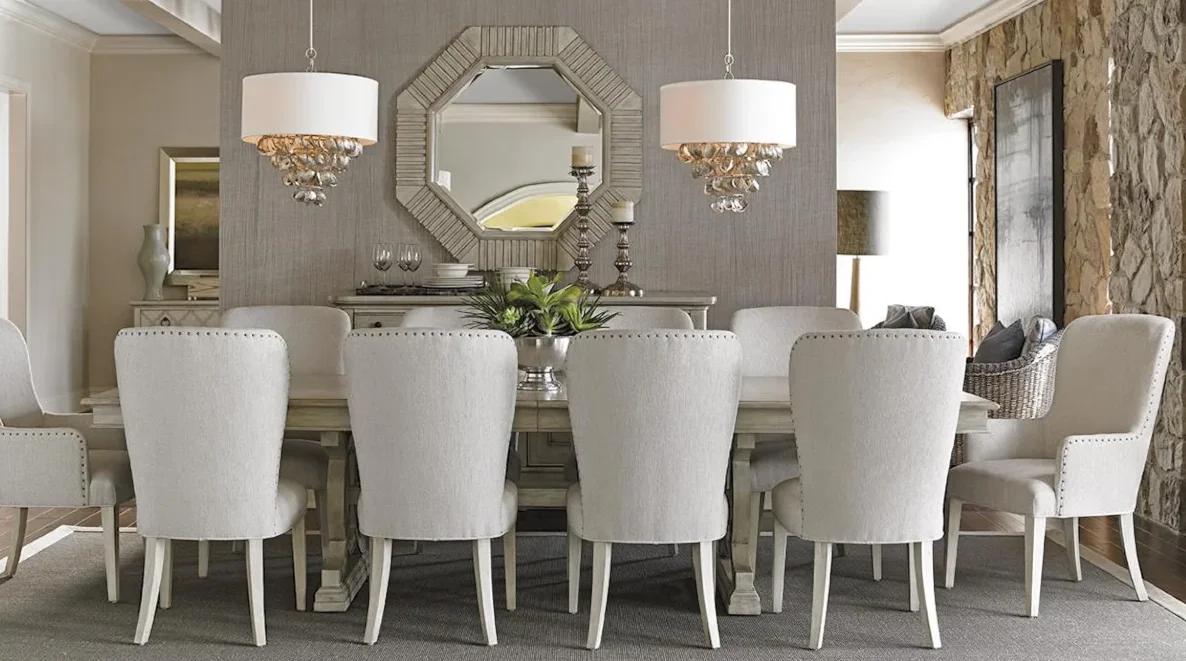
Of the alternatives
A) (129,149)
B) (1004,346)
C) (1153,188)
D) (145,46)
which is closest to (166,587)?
(1153,188)

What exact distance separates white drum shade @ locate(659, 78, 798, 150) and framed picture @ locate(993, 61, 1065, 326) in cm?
332

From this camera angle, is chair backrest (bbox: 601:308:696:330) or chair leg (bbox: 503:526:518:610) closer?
chair leg (bbox: 503:526:518:610)

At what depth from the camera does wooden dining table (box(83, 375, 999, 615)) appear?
11.0 ft

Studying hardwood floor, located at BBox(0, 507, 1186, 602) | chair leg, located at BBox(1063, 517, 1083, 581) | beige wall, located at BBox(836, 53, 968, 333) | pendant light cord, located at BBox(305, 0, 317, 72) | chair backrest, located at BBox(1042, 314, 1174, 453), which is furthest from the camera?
beige wall, located at BBox(836, 53, 968, 333)

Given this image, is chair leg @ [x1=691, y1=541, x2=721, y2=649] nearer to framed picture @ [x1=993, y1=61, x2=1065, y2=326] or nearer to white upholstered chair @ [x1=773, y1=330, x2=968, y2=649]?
white upholstered chair @ [x1=773, y1=330, x2=968, y2=649]

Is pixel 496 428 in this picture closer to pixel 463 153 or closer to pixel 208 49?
pixel 463 153

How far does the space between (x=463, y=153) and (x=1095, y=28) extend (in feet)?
10.7

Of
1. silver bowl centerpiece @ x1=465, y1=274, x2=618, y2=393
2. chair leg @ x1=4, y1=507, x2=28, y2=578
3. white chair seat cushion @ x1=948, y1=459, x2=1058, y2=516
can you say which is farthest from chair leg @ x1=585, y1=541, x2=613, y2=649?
chair leg @ x1=4, y1=507, x2=28, y2=578

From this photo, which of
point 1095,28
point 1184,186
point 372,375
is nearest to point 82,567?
point 372,375

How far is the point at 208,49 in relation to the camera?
7.92m

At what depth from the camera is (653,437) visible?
3098mm

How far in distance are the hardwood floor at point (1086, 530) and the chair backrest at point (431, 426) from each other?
1679 mm

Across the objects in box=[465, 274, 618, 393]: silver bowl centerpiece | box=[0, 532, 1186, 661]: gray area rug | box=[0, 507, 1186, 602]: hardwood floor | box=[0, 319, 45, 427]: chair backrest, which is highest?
box=[465, 274, 618, 393]: silver bowl centerpiece

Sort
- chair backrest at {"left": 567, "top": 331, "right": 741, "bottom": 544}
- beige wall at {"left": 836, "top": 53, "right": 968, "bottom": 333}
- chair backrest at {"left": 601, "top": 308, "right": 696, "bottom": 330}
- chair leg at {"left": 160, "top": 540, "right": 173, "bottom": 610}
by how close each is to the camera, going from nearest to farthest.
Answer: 1. chair backrest at {"left": 567, "top": 331, "right": 741, "bottom": 544}
2. chair leg at {"left": 160, "top": 540, "right": 173, "bottom": 610}
3. chair backrest at {"left": 601, "top": 308, "right": 696, "bottom": 330}
4. beige wall at {"left": 836, "top": 53, "right": 968, "bottom": 333}
